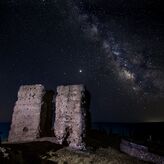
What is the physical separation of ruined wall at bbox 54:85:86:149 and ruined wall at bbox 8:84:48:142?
5.28 ft

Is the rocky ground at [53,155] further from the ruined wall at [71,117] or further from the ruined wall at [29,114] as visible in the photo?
the ruined wall at [29,114]

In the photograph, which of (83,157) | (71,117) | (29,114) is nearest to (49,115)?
(29,114)

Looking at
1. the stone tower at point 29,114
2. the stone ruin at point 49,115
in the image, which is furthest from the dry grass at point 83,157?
the stone tower at point 29,114

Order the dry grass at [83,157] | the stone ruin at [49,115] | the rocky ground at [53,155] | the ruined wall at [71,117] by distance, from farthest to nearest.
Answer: the stone ruin at [49,115]
the ruined wall at [71,117]
the dry grass at [83,157]
the rocky ground at [53,155]

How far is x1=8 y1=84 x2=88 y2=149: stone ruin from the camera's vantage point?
18359mm

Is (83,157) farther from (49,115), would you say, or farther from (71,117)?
(49,115)

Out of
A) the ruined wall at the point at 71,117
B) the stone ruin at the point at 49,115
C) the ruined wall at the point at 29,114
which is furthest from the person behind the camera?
the ruined wall at the point at 29,114

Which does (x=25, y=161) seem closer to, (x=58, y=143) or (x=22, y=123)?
(x=58, y=143)

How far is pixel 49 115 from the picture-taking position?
21.1m

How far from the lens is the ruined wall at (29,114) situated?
19.6 metres

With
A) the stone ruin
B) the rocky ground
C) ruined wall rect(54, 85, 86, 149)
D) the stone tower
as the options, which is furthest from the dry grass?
the stone tower

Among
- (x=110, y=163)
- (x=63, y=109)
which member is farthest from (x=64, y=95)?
(x=110, y=163)

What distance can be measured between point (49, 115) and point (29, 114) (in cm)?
200

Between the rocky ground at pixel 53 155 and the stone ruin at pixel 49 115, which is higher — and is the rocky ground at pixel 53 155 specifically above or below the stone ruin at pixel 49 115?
below
